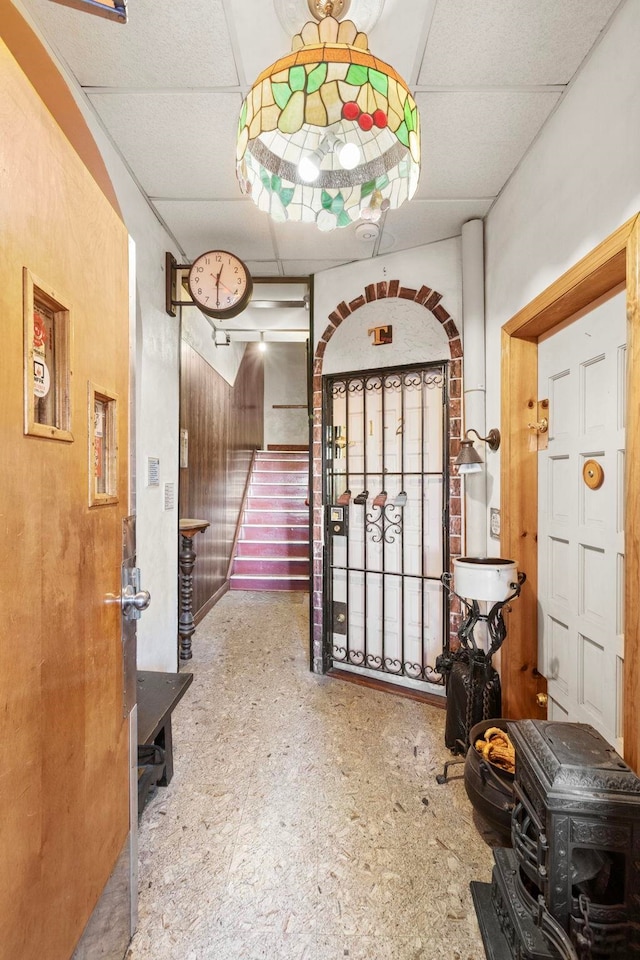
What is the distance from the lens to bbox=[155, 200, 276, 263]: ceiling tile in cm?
224

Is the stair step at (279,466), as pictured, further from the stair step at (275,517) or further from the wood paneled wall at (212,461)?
the stair step at (275,517)

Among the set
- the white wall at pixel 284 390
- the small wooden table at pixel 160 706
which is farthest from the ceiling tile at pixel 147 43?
the white wall at pixel 284 390

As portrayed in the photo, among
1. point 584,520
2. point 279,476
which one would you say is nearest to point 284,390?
point 279,476

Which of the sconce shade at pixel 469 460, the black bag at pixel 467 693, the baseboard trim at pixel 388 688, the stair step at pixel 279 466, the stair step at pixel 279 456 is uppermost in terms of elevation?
the stair step at pixel 279 456

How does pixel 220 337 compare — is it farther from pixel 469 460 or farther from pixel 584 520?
pixel 584 520

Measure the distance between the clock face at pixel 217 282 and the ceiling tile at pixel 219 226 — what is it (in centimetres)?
16

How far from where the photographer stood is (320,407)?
294 centimetres

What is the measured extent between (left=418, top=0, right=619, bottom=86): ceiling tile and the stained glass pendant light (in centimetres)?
46

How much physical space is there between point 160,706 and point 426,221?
9.22ft

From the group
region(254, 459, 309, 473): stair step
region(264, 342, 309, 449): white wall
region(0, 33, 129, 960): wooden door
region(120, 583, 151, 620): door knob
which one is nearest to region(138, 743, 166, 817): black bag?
region(0, 33, 129, 960): wooden door

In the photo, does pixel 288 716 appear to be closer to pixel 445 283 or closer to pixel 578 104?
pixel 445 283

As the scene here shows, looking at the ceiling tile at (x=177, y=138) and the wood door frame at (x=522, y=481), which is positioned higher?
the ceiling tile at (x=177, y=138)

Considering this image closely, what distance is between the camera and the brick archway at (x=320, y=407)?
251 centimetres

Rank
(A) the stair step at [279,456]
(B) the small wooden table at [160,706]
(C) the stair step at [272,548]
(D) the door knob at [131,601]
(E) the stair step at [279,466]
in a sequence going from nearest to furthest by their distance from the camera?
(D) the door knob at [131,601], (B) the small wooden table at [160,706], (C) the stair step at [272,548], (E) the stair step at [279,466], (A) the stair step at [279,456]
